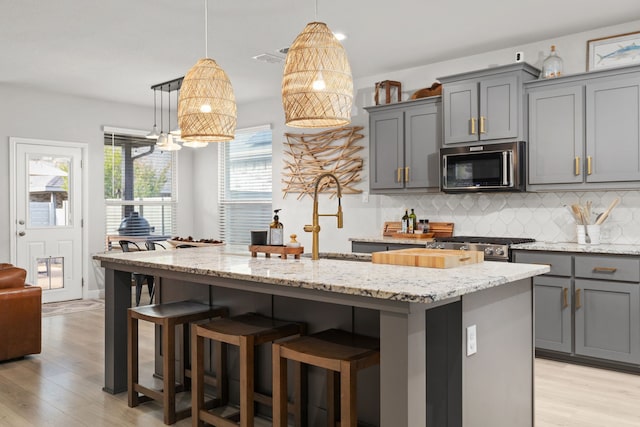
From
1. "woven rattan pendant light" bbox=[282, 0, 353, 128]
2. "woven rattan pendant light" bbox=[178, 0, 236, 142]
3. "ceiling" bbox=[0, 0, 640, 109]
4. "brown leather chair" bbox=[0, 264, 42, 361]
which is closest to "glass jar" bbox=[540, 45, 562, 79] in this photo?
"ceiling" bbox=[0, 0, 640, 109]

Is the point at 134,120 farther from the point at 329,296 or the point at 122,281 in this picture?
the point at 329,296

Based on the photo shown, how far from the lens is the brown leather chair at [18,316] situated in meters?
4.08

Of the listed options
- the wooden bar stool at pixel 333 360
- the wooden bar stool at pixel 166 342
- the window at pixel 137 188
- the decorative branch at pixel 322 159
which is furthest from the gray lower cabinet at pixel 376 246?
the window at pixel 137 188

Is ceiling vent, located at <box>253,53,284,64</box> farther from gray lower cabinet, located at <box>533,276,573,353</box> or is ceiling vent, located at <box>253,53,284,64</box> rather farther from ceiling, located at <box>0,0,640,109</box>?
gray lower cabinet, located at <box>533,276,573,353</box>

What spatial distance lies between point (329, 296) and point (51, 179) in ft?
19.3

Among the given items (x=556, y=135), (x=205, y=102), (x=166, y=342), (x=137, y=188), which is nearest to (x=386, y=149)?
(x=556, y=135)

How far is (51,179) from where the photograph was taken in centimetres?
682

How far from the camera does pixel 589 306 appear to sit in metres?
4.05

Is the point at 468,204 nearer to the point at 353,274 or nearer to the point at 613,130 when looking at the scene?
the point at 613,130

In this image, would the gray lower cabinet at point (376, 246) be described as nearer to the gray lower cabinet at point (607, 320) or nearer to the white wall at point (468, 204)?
the white wall at point (468, 204)

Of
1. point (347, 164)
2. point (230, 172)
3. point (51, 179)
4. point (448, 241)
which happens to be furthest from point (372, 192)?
point (51, 179)

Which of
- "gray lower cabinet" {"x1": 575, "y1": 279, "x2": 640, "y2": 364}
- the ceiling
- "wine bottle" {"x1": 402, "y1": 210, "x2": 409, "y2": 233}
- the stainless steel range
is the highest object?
the ceiling

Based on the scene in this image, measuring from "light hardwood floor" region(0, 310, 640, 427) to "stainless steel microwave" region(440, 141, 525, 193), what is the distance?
151cm

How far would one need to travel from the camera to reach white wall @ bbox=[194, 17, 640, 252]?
4.54 metres
